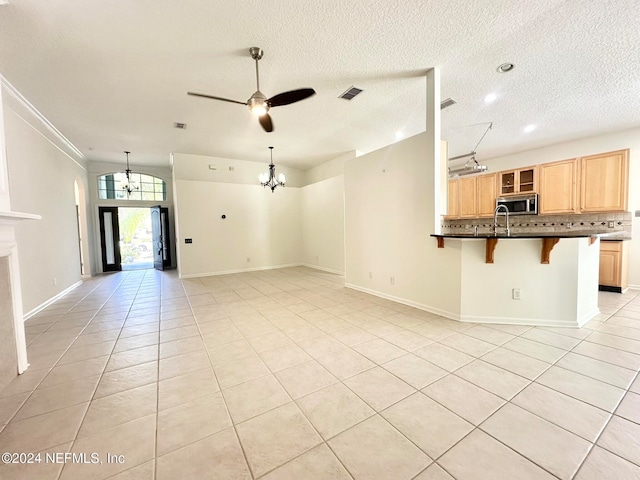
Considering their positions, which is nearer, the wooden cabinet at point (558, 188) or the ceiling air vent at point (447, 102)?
the ceiling air vent at point (447, 102)

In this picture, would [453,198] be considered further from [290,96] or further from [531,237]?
[290,96]

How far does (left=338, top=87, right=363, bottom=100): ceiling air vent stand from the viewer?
3.58 m

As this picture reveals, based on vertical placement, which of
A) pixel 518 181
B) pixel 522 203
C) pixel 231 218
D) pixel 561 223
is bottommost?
pixel 561 223

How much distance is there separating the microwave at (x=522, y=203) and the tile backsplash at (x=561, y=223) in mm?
176

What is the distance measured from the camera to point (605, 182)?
4695mm

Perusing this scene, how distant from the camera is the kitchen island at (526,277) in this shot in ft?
9.40

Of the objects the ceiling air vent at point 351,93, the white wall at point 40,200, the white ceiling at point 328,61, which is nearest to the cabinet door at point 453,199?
the white ceiling at point 328,61

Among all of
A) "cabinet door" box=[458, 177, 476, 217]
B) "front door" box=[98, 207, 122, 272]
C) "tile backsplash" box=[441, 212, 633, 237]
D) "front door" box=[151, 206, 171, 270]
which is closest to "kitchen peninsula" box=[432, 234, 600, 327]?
"tile backsplash" box=[441, 212, 633, 237]

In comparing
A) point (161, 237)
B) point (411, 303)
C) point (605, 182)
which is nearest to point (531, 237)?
point (411, 303)

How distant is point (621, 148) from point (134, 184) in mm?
11925

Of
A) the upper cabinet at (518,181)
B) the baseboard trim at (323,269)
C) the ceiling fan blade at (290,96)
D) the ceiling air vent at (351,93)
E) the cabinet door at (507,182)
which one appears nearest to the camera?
the ceiling fan blade at (290,96)

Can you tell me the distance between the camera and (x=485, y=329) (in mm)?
2908

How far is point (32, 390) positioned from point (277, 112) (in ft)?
14.0

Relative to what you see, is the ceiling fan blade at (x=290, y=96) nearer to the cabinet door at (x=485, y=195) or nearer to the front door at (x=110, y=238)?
the cabinet door at (x=485, y=195)
